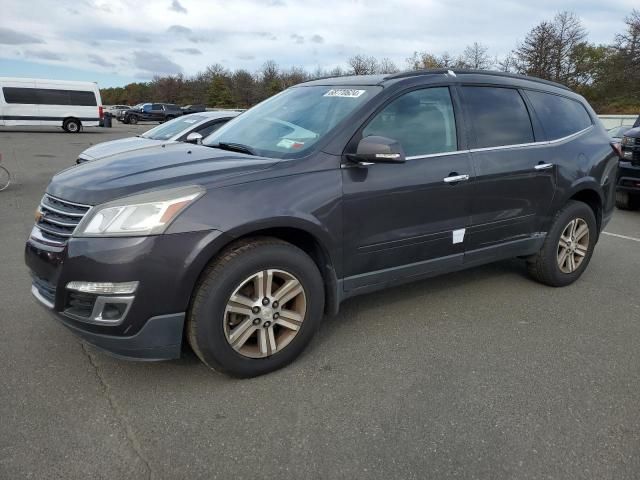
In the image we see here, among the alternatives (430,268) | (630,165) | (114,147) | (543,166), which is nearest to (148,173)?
(430,268)

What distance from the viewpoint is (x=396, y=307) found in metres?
4.11

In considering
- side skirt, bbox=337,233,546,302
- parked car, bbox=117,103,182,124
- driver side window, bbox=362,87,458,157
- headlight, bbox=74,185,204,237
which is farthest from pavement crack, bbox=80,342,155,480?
parked car, bbox=117,103,182,124

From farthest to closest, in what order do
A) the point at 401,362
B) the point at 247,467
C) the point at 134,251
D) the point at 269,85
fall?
the point at 269,85 → the point at 401,362 → the point at 134,251 → the point at 247,467

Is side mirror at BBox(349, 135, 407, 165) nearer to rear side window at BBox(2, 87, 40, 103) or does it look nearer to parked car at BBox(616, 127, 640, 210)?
parked car at BBox(616, 127, 640, 210)

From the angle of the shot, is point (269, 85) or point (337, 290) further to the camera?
point (269, 85)

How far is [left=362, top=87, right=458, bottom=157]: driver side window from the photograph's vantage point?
11.2 feet

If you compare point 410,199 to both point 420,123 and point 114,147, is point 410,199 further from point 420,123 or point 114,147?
point 114,147

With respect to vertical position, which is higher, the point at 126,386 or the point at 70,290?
the point at 70,290

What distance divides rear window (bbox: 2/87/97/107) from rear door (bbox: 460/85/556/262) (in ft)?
91.7

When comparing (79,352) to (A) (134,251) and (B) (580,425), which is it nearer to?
(A) (134,251)

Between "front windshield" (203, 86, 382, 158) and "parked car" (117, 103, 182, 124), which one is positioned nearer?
"front windshield" (203, 86, 382, 158)

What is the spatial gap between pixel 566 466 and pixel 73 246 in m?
2.56

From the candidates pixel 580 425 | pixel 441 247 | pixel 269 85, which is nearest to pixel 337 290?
pixel 441 247

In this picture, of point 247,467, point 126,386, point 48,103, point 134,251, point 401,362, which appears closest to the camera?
point 247,467
